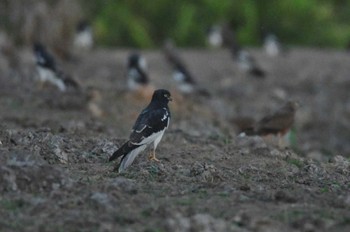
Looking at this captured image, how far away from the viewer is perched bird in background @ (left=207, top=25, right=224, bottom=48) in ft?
113

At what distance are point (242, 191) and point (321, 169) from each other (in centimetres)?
206

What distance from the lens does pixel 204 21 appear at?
3747 centimetres

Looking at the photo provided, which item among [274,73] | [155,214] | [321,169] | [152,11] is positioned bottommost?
[155,214]

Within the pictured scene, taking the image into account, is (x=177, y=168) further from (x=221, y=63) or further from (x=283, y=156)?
(x=221, y=63)

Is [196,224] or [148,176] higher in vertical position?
[148,176]

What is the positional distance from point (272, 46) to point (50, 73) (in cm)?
1252

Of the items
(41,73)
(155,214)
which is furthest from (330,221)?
(41,73)

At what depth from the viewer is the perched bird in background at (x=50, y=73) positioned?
2028 cm

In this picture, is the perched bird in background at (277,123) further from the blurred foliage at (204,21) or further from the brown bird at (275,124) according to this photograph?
the blurred foliage at (204,21)

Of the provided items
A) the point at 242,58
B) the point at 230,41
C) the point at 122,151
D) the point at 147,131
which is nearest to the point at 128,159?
the point at 122,151

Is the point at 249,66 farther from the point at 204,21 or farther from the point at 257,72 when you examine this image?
the point at 204,21

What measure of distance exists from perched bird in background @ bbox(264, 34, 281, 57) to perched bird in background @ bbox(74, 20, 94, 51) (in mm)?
5015

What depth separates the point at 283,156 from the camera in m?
12.9

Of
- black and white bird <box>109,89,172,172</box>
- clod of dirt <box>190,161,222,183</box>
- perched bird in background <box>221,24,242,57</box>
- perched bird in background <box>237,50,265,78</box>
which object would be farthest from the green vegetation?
clod of dirt <box>190,161,222,183</box>
